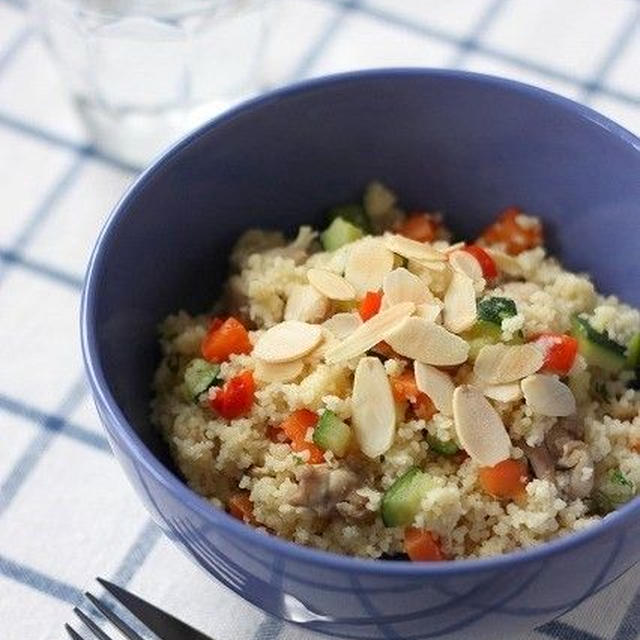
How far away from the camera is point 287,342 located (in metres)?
1.17

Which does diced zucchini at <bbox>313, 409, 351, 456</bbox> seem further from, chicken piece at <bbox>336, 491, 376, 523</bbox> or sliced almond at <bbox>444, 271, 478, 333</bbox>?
sliced almond at <bbox>444, 271, 478, 333</bbox>

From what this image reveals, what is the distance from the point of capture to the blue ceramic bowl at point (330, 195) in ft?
3.50

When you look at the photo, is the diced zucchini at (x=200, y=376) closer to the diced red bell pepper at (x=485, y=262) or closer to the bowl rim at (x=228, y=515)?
the bowl rim at (x=228, y=515)

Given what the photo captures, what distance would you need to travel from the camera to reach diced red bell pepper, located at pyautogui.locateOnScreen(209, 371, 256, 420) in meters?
1.16

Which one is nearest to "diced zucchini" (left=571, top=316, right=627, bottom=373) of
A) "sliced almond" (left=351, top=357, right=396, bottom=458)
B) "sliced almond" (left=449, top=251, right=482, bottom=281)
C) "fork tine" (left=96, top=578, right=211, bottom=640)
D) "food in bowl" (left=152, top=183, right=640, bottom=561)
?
"food in bowl" (left=152, top=183, right=640, bottom=561)

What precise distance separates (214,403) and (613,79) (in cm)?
81

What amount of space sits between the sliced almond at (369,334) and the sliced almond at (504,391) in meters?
0.10

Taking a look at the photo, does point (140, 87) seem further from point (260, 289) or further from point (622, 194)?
point (622, 194)

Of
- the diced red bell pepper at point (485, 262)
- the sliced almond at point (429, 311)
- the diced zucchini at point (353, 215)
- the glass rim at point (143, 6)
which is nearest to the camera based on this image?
the sliced almond at point (429, 311)

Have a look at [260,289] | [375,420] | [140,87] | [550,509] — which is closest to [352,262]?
[260,289]

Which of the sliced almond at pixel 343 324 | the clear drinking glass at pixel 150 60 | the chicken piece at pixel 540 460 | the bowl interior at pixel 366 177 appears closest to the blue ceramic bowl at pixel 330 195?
the bowl interior at pixel 366 177

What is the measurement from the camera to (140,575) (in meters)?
1.23

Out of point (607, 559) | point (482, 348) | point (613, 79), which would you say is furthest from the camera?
point (613, 79)

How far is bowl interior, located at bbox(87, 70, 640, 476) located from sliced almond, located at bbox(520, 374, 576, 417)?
8.9 inches
